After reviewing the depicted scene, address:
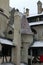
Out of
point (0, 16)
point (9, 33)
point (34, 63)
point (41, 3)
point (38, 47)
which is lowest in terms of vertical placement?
point (34, 63)

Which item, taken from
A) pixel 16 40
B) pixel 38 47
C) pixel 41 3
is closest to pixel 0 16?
pixel 16 40

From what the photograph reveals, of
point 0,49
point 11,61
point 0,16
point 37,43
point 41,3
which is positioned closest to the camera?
point 0,49

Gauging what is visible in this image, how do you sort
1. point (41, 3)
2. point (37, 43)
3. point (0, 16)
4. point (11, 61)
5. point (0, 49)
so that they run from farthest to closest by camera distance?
1. point (41, 3)
2. point (37, 43)
3. point (0, 16)
4. point (11, 61)
5. point (0, 49)

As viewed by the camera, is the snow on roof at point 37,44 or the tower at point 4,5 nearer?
the tower at point 4,5

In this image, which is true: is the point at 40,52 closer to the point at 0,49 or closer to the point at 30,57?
the point at 30,57

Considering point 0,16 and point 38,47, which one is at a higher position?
point 0,16

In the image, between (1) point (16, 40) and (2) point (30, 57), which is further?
(2) point (30, 57)

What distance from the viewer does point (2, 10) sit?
3831cm

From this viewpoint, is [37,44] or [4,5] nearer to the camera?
[4,5]

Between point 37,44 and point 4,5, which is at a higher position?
point 4,5

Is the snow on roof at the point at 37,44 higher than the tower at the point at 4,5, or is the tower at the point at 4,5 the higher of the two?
the tower at the point at 4,5

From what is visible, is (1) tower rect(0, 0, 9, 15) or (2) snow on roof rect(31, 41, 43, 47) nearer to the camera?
(1) tower rect(0, 0, 9, 15)

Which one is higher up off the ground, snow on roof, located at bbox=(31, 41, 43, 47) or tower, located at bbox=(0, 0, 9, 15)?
tower, located at bbox=(0, 0, 9, 15)

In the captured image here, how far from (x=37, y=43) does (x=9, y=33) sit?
5413 mm
